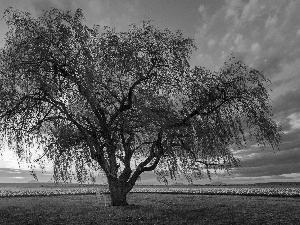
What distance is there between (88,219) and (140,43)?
9541 millimetres

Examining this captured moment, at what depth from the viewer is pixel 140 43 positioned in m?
16.0

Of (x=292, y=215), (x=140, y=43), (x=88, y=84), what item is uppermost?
(x=140, y=43)

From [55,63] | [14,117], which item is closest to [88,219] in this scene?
[14,117]

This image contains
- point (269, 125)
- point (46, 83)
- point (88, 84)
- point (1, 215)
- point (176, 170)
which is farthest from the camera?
point (1, 215)

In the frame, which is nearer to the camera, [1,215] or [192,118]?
[192,118]

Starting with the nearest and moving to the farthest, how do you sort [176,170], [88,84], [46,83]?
[88,84] < [46,83] < [176,170]

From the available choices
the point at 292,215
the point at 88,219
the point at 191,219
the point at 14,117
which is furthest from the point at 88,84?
the point at 292,215

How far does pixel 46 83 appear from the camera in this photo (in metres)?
13.4

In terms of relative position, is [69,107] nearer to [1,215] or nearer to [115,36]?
[115,36]

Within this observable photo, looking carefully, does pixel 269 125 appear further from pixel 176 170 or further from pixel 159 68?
pixel 159 68

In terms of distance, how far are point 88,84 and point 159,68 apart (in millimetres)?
4961

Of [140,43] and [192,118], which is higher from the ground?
[140,43]

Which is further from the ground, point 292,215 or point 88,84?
point 88,84

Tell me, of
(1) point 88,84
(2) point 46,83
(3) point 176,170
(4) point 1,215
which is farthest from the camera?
(4) point 1,215
